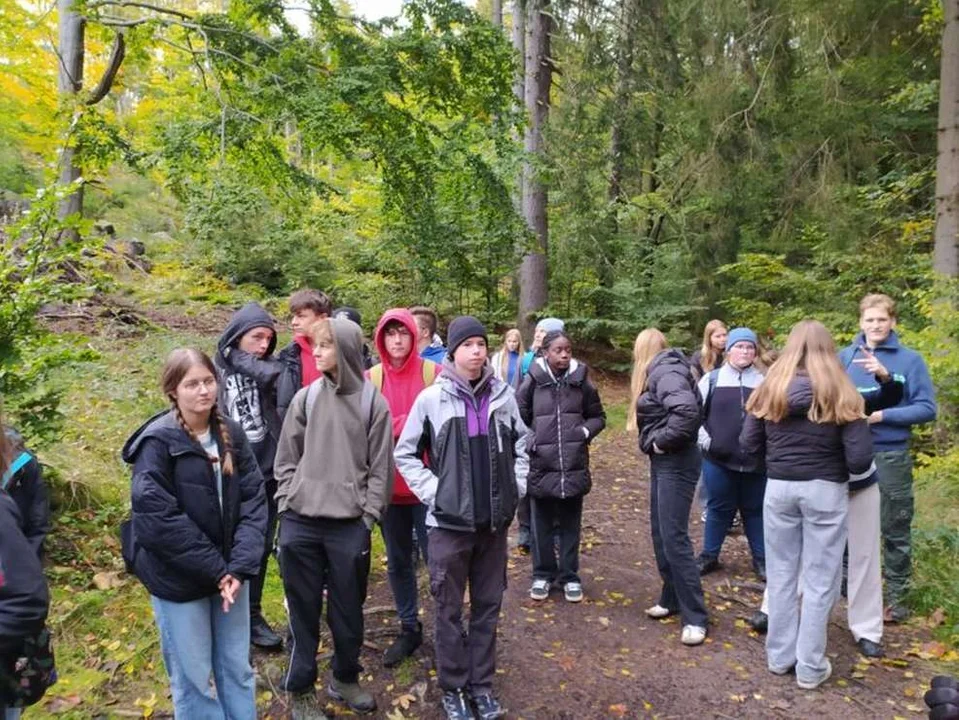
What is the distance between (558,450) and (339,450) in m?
1.93

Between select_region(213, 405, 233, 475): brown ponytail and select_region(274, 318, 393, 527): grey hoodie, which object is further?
select_region(274, 318, 393, 527): grey hoodie

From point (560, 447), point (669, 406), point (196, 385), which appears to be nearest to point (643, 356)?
point (669, 406)

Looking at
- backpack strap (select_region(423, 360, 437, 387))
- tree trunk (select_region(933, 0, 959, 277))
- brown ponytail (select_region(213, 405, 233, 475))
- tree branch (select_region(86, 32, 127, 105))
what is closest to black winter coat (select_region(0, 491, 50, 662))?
brown ponytail (select_region(213, 405, 233, 475))

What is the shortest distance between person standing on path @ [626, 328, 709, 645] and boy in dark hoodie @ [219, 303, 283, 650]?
2456 mm

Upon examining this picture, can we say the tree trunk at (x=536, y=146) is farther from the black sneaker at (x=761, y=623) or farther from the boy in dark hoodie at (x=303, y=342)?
the black sneaker at (x=761, y=623)

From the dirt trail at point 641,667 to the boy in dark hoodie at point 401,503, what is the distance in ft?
0.57

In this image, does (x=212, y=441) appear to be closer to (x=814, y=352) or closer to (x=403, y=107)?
(x=814, y=352)

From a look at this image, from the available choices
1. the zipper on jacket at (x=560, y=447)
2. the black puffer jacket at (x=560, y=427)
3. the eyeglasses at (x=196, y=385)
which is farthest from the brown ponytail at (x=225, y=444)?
the zipper on jacket at (x=560, y=447)

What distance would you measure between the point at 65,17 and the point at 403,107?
4826 millimetres

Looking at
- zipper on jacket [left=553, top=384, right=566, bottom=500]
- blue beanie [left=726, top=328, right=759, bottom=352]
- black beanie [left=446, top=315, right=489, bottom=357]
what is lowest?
zipper on jacket [left=553, top=384, right=566, bottom=500]

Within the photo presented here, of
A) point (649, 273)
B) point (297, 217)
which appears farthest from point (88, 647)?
point (649, 273)

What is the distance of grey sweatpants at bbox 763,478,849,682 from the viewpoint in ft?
12.8

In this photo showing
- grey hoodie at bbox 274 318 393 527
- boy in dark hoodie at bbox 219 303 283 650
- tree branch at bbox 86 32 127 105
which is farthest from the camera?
tree branch at bbox 86 32 127 105

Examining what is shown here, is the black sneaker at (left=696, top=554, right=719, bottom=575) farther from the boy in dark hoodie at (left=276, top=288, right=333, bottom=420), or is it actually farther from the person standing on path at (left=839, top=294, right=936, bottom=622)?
the boy in dark hoodie at (left=276, top=288, right=333, bottom=420)
